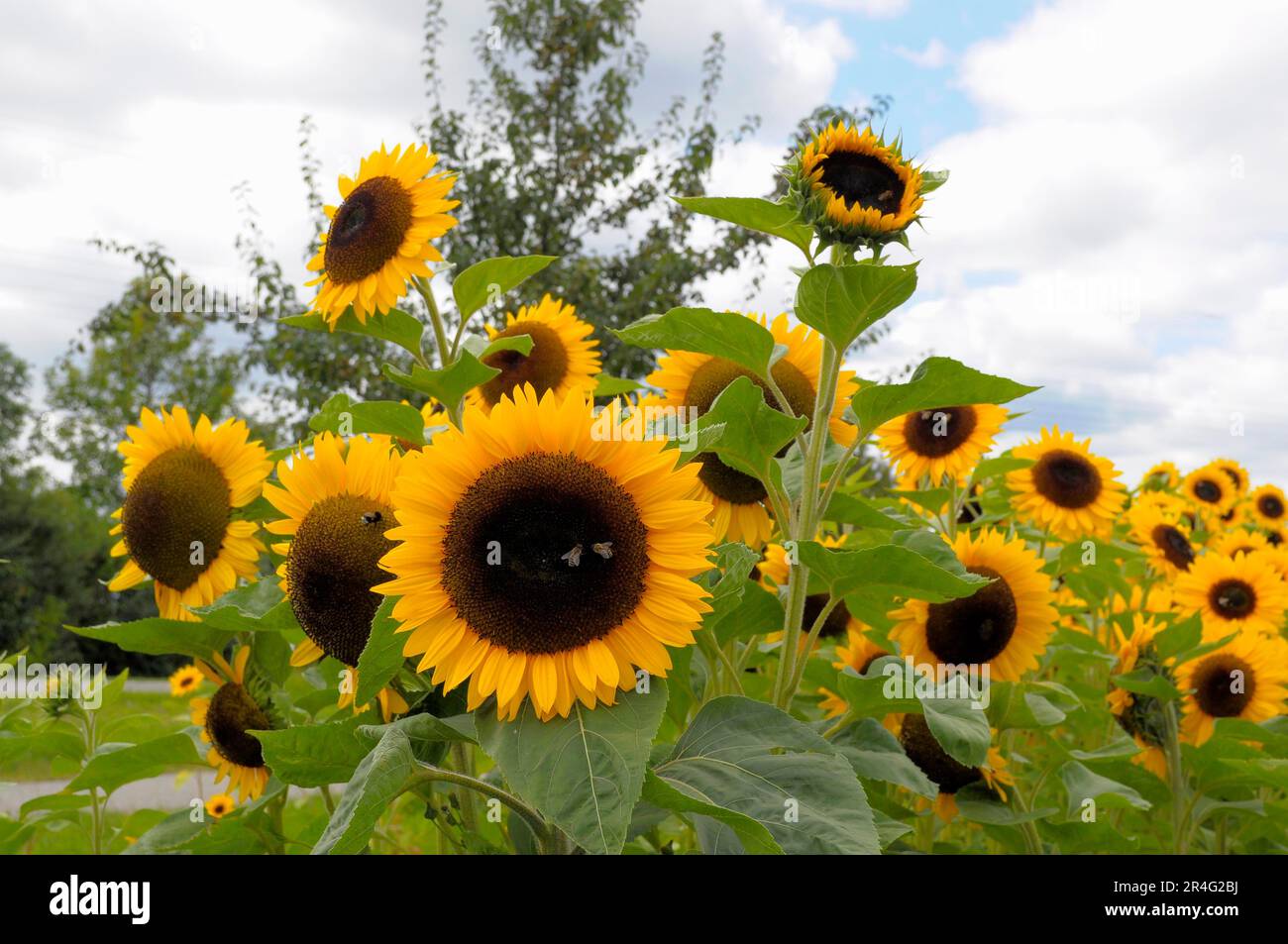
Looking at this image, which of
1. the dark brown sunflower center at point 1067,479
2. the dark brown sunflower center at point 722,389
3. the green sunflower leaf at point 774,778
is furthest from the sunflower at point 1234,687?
the green sunflower leaf at point 774,778

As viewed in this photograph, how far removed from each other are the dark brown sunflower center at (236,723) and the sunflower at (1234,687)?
2.45 m

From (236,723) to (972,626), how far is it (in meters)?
1.55

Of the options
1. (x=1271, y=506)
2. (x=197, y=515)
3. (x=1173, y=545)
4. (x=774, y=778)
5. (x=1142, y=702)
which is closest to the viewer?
(x=774, y=778)

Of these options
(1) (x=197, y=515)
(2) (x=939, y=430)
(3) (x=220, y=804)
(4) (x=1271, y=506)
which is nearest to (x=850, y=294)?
(1) (x=197, y=515)

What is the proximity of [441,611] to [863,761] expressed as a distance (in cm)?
84

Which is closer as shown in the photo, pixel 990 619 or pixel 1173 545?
pixel 990 619

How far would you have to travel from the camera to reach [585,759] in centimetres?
120

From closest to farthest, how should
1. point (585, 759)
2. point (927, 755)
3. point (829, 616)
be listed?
point (585, 759) < point (927, 755) < point (829, 616)

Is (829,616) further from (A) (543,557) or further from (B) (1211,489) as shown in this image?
(B) (1211,489)

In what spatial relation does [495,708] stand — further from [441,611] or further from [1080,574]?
[1080,574]

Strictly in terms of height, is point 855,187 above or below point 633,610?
above

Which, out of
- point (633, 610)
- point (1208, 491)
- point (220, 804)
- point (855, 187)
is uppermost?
point (855, 187)

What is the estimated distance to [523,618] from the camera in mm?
1266

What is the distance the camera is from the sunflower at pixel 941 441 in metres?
2.95
